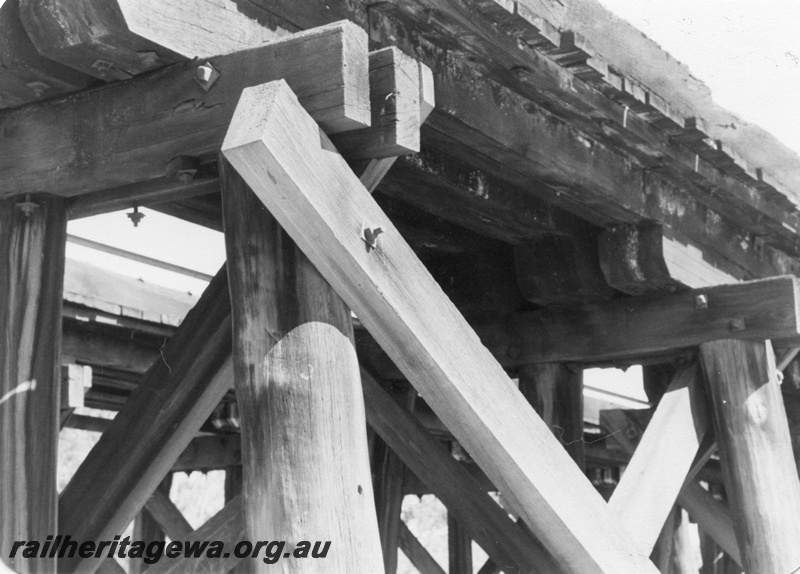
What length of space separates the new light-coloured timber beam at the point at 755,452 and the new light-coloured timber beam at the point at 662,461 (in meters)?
0.10

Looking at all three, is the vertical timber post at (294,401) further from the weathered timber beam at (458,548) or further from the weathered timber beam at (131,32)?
the weathered timber beam at (458,548)

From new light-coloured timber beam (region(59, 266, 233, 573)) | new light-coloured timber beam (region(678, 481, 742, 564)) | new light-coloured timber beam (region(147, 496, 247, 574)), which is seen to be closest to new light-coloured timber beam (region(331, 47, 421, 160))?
new light-coloured timber beam (region(59, 266, 233, 573))

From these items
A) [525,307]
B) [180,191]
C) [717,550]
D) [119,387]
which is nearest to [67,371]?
[119,387]

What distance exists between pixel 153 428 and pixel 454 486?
1.36 m

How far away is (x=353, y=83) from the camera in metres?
2.31

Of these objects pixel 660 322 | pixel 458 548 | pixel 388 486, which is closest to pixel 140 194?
pixel 660 322

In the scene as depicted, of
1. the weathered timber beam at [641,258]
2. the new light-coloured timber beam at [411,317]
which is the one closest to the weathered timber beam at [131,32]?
the new light-coloured timber beam at [411,317]

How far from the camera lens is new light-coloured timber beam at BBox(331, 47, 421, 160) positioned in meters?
2.38

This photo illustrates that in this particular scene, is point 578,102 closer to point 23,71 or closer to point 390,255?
point 390,255

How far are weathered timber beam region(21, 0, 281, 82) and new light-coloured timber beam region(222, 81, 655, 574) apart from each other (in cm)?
25

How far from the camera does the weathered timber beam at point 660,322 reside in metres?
3.93

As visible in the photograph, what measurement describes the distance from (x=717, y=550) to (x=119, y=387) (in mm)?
4919

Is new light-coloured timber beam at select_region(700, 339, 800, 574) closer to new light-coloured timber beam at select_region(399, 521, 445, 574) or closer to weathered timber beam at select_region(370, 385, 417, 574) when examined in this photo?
weathered timber beam at select_region(370, 385, 417, 574)

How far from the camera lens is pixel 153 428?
109 inches
